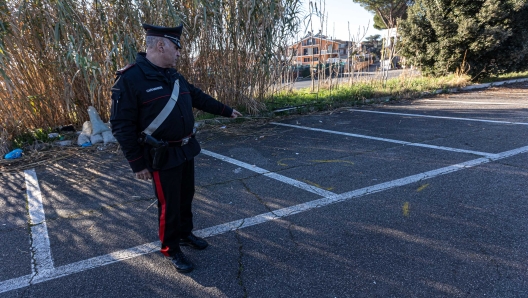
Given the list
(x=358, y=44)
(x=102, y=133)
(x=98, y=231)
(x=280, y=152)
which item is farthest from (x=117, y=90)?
(x=358, y=44)

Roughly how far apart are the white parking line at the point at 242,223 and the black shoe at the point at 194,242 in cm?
18

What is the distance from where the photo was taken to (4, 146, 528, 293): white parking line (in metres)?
2.58

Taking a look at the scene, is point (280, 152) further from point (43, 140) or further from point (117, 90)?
point (43, 140)

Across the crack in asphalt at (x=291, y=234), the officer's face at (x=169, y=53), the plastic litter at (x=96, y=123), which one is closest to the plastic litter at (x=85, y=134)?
the plastic litter at (x=96, y=123)

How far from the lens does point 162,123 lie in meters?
2.43

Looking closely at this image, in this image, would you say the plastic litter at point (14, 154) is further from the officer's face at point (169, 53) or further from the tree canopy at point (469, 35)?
the tree canopy at point (469, 35)

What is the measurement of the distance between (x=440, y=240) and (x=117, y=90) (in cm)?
283

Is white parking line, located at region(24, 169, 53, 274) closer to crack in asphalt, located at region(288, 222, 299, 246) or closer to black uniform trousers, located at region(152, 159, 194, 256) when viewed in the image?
black uniform trousers, located at region(152, 159, 194, 256)

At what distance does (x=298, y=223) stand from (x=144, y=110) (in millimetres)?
1755

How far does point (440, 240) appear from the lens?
2779 mm

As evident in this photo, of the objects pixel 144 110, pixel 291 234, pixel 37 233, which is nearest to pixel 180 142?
pixel 144 110

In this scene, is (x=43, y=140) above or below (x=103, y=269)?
above

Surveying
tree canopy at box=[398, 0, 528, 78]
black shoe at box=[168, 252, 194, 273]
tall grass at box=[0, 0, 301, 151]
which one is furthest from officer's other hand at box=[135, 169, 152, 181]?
tree canopy at box=[398, 0, 528, 78]

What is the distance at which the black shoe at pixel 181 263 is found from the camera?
256cm
